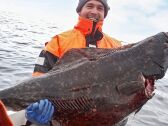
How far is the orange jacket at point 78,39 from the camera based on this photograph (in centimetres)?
621

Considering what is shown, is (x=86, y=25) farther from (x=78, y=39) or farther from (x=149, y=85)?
(x=149, y=85)

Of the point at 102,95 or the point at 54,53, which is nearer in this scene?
the point at 102,95

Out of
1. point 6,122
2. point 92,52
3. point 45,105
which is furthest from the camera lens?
point 92,52

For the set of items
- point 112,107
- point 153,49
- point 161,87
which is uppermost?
point 153,49

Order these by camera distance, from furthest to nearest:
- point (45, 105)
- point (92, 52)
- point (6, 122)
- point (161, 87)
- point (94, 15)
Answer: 1. point (161, 87)
2. point (94, 15)
3. point (92, 52)
4. point (45, 105)
5. point (6, 122)

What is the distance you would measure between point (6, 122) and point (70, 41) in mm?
3800

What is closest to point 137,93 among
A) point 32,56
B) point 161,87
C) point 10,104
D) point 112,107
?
point 112,107

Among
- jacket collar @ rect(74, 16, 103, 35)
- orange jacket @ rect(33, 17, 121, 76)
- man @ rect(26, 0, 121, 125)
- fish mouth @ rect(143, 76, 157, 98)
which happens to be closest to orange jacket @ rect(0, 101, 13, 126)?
fish mouth @ rect(143, 76, 157, 98)

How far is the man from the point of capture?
6117mm

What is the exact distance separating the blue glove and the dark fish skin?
92mm

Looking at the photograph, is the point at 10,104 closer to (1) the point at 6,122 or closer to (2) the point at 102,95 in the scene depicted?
(2) the point at 102,95

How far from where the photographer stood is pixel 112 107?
178 inches

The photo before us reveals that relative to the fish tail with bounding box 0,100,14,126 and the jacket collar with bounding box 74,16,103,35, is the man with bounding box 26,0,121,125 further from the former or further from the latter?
the fish tail with bounding box 0,100,14,126

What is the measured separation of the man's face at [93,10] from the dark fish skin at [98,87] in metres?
2.08
